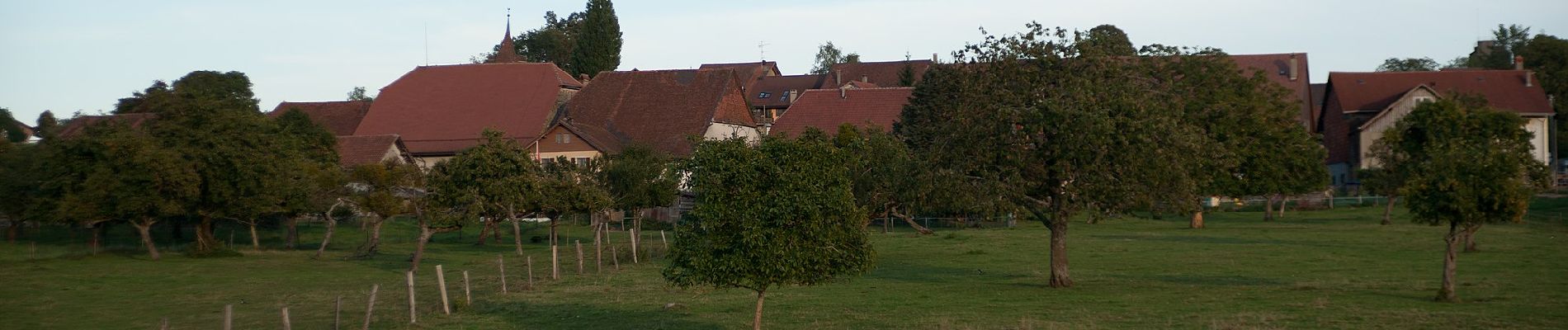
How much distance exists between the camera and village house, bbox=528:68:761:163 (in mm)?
80250

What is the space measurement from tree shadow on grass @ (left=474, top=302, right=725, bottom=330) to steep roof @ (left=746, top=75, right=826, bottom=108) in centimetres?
9301

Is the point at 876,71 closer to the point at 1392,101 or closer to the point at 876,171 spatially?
the point at 1392,101

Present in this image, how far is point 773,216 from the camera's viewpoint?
18188 mm

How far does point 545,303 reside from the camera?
27781 millimetres

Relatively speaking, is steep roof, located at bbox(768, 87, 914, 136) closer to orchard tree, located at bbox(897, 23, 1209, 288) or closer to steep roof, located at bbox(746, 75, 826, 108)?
steep roof, located at bbox(746, 75, 826, 108)

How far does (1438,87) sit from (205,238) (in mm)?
68979

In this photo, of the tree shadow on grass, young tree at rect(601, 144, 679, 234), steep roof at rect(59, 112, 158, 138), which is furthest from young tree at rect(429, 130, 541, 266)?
the tree shadow on grass

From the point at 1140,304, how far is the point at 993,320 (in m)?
3.89

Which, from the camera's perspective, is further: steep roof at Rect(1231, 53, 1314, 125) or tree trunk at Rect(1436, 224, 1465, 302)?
steep roof at Rect(1231, 53, 1314, 125)

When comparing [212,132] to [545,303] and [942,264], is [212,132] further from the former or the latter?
[942,264]

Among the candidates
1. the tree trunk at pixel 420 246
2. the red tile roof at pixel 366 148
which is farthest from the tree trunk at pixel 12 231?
the tree trunk at pixel 420 246

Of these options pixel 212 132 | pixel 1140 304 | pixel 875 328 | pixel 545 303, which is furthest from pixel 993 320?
pixel 212 132

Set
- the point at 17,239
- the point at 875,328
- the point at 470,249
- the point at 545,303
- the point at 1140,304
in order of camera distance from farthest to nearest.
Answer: the point at 17,239 → the point at 470,249 → the point at 545,303 → the point at 1140,304 → the point at 875,328

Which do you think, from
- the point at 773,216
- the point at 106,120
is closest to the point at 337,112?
the point at 106,120
